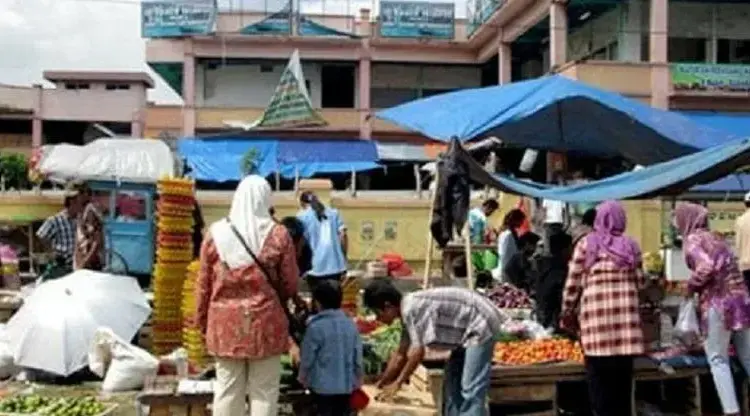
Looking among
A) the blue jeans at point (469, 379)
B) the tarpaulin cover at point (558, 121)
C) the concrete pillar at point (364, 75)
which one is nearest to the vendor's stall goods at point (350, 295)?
the tarpaulin cover at point (558, 121)

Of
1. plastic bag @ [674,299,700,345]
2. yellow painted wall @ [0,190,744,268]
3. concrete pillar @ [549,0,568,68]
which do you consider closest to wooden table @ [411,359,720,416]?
plastic bag @ [674,299,700,345]

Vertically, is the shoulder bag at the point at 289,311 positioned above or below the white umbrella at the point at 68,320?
above

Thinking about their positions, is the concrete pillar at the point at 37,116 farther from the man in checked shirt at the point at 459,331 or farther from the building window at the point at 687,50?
the man in checked shirt at the point at 459,331

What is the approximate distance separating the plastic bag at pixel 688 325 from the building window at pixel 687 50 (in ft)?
65.0

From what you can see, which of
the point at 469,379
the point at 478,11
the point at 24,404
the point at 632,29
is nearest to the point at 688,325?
the point at 469,379

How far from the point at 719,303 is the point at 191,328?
3994 mm

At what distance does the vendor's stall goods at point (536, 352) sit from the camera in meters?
7.04

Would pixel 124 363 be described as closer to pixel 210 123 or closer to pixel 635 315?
pixel 635 315

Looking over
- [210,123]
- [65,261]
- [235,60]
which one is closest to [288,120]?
[210,123]

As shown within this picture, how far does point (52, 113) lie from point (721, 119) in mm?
25109

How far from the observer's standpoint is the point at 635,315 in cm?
635

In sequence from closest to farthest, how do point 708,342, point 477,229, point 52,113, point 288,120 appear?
1. point 708,342
2. point 477,229
3. point 288,120
4. point 52,113

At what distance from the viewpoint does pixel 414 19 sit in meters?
32.0

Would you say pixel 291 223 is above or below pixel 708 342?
above
